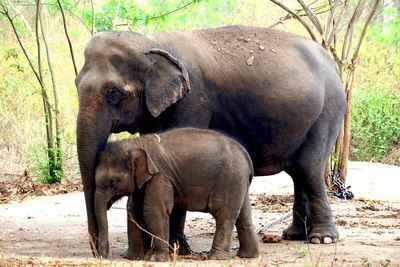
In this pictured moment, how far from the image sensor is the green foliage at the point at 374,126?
65.1 ft

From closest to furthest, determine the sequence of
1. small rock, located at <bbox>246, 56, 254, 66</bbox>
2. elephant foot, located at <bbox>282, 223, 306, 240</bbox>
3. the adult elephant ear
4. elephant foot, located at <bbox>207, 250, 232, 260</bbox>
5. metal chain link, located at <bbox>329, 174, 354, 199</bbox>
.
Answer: elephant foot, located at <bbox>207, 250, 232, 260</bbox> < the adult elephant ear < small rock, located at <bbox>246, 56, 254, 66</bbox> < elephant foot, located at <bbox>282, 223, 306, 240</bbox> < metal chain link, located at <bbox>329, 174, 354, 199</bbox>

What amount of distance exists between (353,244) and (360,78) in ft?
49.5

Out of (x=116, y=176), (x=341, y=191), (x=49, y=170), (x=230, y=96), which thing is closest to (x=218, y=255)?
(x=116, y=176)

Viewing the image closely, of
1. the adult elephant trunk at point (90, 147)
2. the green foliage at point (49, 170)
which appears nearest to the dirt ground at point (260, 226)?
the adult elephant trunk at point (90, 147)

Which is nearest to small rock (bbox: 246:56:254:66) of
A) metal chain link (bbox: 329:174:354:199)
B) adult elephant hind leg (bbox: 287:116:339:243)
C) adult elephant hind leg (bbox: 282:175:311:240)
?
adult elephant hind leg (bbox: 287:116:339:243)

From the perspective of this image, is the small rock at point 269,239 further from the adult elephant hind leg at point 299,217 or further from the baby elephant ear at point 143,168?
the baby elephant ear at point 143,168

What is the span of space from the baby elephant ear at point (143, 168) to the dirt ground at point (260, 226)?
70cm

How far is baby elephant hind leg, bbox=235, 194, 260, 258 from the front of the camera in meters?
7.96

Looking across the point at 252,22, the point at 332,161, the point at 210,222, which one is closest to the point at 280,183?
the point at 332,161

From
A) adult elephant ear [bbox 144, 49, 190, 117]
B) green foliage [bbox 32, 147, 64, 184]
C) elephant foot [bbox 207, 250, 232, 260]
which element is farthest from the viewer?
green foliage [bbox 32, 147, 64, 184]

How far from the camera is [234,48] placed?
342 inches

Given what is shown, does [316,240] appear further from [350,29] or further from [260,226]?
[350,29]

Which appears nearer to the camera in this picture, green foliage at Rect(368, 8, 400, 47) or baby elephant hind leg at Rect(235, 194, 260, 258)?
baby elephant hind leg at Rect(235, 194, 260, 258)

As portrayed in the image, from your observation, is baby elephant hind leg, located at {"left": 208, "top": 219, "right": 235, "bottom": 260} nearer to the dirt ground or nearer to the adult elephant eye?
the dirt ground
